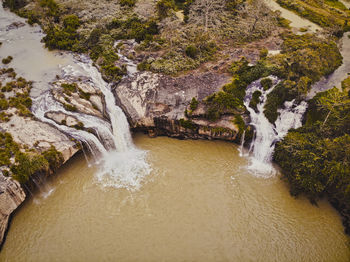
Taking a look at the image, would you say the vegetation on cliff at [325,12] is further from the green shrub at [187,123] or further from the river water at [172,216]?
the river water at [172,216]

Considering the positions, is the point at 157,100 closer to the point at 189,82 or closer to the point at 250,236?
the point at 189,82

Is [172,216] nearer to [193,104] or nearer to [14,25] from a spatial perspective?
[193,104]

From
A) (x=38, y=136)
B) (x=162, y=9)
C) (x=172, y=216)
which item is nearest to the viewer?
(x=172, y=216)

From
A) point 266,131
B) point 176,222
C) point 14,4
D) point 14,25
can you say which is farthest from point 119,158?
point 14,4

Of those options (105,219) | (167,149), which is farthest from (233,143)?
(105,219)

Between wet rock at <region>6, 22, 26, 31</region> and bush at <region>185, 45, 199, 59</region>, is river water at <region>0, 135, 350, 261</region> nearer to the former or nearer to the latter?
bush at <region>185, 45, 199, 59</region>

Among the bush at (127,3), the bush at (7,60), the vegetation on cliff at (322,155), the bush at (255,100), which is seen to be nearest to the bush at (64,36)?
the bush at (7,60)

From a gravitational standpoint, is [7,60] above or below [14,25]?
A: below
